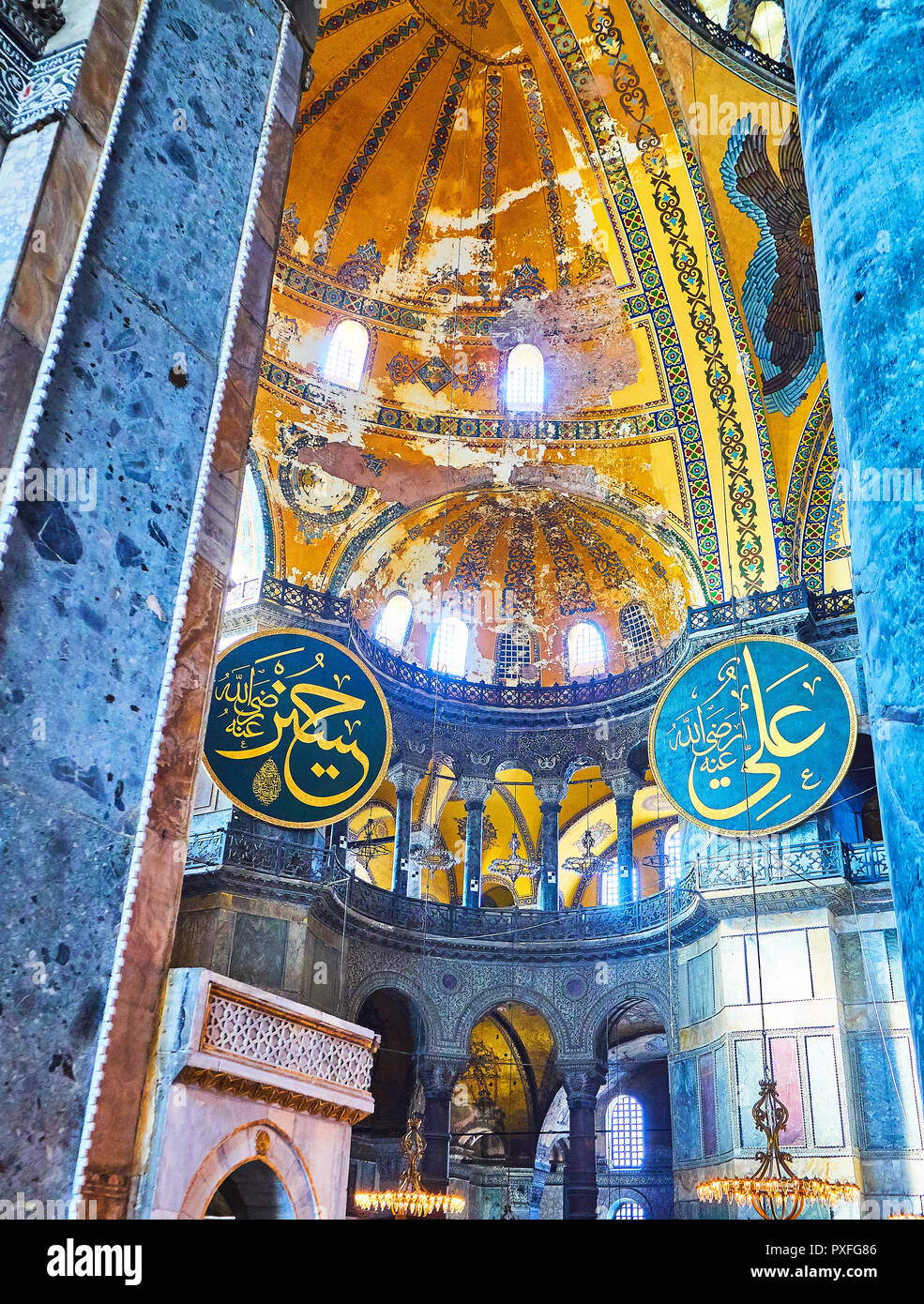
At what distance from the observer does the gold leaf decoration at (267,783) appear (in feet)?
34.5

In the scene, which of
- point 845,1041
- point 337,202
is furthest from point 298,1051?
point 337,202

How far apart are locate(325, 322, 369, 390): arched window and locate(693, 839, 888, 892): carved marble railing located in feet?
23.1

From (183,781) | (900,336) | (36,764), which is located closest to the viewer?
(900,336)

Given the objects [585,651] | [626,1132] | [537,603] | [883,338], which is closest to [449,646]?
[537,603]

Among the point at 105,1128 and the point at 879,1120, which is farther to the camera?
the point at 879,1120

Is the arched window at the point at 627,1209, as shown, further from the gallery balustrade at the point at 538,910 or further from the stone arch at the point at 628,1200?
the gallery balustrade at the point at 538,910

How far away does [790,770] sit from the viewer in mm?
10875

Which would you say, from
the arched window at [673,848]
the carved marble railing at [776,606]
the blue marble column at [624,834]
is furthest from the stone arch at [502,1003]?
the carved marble railing at [776,606]

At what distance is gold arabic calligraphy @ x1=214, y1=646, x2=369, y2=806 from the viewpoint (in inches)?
420

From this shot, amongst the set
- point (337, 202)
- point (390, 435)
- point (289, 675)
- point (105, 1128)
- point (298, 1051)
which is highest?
point (337, 202)

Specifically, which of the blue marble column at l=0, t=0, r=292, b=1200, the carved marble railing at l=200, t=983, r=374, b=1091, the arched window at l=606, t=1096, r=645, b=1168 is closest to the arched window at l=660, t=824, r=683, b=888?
the arched window at l=606, t=1096, r=645, b=1168

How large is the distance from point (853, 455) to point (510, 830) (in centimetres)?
1575

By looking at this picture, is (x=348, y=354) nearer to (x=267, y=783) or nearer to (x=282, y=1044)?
(x=267, y=783)

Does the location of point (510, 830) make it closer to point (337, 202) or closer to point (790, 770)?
point (790, 770)
